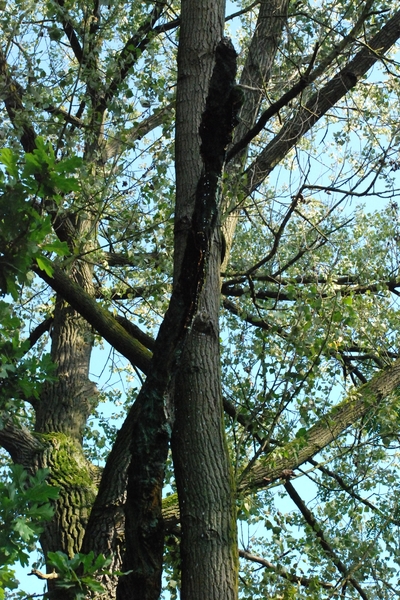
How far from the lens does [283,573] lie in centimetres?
595

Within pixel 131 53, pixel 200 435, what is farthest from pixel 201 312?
pixel 131 53

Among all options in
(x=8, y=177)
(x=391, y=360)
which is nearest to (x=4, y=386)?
(x=8, y=177)

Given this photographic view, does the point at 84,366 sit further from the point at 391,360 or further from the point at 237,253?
the point at 391,360

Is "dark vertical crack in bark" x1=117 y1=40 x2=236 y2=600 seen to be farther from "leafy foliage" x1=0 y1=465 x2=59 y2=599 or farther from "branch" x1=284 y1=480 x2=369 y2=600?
"branch" x1=284 y1=480 x2=369 y2=600

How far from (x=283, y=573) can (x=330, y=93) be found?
13.6 ft

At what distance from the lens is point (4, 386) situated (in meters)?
4.06

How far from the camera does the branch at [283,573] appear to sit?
5957mm

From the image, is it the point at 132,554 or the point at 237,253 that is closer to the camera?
the point at 132,554

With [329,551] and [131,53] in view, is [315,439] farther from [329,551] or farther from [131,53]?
[131,53]

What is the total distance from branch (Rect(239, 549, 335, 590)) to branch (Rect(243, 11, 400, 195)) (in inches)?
128

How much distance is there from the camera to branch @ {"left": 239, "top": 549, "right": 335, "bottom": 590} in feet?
19.5

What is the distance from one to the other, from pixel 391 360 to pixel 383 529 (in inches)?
63.5

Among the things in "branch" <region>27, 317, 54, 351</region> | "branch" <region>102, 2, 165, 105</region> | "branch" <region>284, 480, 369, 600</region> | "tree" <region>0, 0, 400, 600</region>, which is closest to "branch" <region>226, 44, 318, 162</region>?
"tree" <region>0, 0, 400, 600</region>

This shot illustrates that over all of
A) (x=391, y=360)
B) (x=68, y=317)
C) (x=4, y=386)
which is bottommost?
(x=4, y=386)
